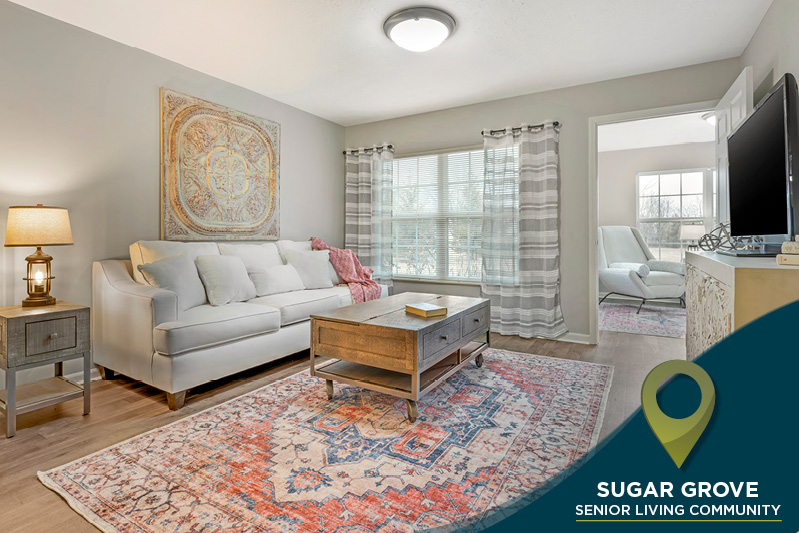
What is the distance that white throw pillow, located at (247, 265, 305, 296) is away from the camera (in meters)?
3.50

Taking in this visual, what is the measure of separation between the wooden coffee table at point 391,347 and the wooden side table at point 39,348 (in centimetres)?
131

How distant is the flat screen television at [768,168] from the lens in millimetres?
1732

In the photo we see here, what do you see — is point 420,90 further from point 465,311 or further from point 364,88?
point 465,311

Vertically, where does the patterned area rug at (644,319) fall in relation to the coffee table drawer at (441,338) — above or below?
below

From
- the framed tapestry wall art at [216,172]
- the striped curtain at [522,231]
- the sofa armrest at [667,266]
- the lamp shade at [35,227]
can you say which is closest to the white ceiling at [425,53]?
the framed tapestry wall art at [216,172]

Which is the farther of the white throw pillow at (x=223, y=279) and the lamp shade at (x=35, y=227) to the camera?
the white throw pillow at (x=223, y=279)

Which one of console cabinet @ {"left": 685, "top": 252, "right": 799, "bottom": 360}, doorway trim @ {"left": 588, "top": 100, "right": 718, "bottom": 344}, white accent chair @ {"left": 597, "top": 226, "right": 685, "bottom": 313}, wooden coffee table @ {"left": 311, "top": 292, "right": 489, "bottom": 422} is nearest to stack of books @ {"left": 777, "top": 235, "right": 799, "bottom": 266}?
console cabinet @ {"left": 685, "top": 252, "right": 799, "bottom": 360}

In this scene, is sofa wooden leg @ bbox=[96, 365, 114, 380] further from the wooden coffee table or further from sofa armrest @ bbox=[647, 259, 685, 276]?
sofa armrest @ bbox=[647, 259, 685, 276]

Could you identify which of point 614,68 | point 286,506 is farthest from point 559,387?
point 614,68

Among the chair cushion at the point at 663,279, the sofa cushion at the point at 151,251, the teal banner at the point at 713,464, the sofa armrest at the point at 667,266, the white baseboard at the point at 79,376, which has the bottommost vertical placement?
the white baseboard at the point at 79,376

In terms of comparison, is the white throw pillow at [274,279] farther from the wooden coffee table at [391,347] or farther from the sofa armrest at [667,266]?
the sofa armrest at [667,266]

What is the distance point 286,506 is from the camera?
1.49 m

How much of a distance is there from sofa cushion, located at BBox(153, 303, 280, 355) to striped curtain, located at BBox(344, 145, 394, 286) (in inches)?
86.1

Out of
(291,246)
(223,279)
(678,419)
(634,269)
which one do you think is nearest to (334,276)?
(291,246)
